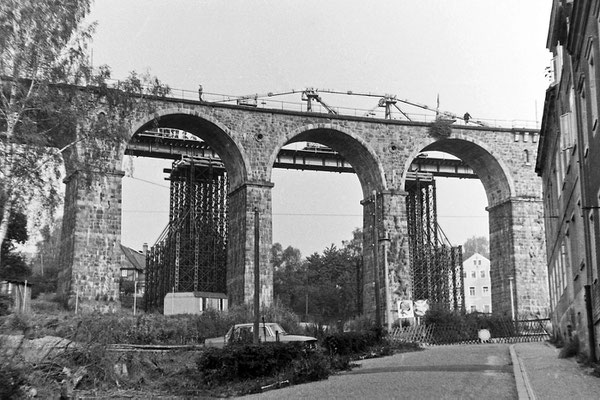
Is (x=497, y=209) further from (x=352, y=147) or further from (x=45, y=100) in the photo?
(x=45, y=100)

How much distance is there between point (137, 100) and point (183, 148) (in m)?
19.6

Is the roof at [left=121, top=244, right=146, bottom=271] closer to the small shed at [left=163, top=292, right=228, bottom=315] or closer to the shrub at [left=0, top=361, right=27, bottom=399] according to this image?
the small shed at [left=163, top=292, right=228, bottom=315]

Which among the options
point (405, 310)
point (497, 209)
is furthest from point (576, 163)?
point (497, 209)

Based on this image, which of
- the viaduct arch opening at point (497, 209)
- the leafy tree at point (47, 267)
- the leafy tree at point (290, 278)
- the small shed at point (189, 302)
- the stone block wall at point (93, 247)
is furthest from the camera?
the leafy tree at point (290, 278)

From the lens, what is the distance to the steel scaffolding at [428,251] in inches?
1959

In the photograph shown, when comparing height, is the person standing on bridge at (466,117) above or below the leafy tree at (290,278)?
above

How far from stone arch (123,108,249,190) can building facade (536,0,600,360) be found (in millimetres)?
16997

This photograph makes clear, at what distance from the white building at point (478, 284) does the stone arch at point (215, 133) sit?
2118 inches

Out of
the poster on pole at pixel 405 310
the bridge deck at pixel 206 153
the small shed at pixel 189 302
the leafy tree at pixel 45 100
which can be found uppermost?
the bridge deck at pixel 206 153

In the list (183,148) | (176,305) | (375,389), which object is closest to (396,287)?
(176,305)

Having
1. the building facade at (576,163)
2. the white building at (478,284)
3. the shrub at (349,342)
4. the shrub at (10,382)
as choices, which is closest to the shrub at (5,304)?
the shrub at (349,342)

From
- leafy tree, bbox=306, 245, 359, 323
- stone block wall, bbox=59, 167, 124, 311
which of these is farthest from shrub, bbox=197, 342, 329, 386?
leafy tree, bbox=306, 245, 359, 323

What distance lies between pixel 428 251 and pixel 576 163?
33363 millimetres

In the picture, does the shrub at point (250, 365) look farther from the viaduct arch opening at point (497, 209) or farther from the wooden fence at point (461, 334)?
the viaduct arch opening at point (497, 209)
